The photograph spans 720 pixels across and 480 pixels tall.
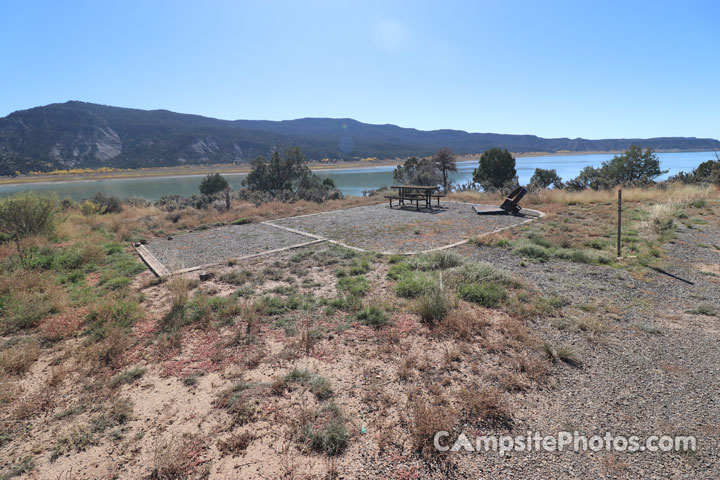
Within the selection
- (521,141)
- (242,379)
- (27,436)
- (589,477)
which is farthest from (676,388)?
(521,141)

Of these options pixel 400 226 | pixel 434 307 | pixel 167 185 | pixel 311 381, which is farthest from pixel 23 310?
pixel 167 185

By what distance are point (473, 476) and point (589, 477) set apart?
Answer: 29.0 inches

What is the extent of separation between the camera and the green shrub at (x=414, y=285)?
508cm

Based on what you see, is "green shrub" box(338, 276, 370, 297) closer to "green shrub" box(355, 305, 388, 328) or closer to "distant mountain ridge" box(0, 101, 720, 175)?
"green shrub" box(355, 305, 388, 328)

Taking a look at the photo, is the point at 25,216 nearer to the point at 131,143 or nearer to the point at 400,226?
the point at 400,226

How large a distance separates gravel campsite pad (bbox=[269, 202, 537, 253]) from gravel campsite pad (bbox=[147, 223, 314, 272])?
3.51ft

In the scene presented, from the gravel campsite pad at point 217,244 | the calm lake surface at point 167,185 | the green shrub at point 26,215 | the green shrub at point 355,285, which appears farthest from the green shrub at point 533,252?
the calm lake surface at point 167,185

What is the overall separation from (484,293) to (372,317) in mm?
1801

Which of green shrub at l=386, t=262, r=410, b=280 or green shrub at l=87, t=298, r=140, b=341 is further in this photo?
green shrub at l=386, t=262, r=410, b=280

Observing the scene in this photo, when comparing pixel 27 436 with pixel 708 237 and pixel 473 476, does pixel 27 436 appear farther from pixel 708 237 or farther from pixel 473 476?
pixel 708 237

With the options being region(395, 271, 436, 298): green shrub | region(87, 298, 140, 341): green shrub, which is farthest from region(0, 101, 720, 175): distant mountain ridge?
region(395, 271, 436, 298): green shrub

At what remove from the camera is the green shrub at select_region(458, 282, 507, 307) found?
4.73 metres

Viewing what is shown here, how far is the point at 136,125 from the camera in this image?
12656cm

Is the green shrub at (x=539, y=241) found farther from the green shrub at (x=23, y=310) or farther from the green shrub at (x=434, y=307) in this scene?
the green shrub at (x=23, y=310)
